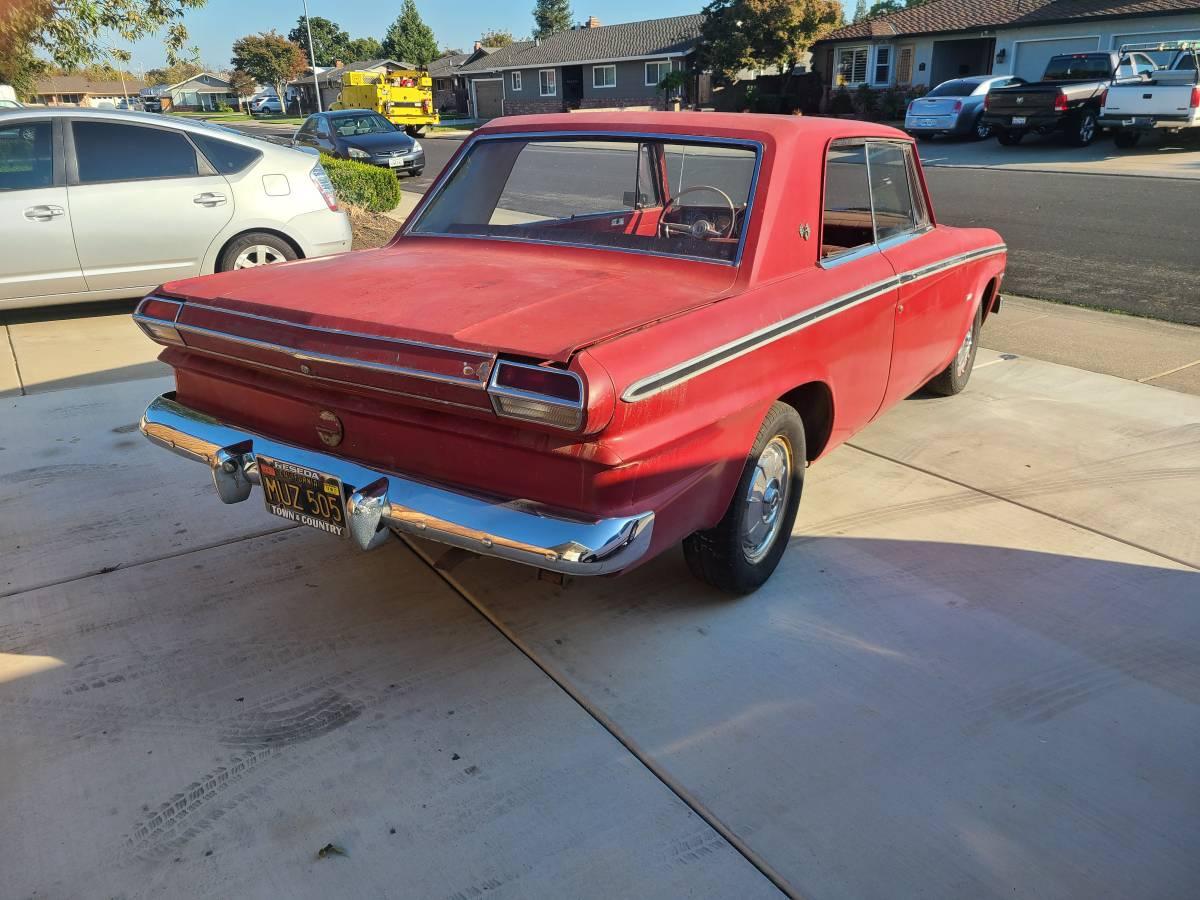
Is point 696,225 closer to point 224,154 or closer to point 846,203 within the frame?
point 846,203

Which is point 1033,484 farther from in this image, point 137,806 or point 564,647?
point 137,806

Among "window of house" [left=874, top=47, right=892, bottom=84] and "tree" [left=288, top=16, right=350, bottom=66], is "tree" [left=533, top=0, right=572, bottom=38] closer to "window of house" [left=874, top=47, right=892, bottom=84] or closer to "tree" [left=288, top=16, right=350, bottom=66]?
"tree" [left=288, top=16, right=350, bottom=66]

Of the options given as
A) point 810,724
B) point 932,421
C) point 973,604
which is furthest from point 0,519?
point 932,421

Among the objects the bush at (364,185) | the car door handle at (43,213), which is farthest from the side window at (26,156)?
the bush at (364,185)

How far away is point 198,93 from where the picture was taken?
12281 cm

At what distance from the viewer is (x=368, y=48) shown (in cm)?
10338

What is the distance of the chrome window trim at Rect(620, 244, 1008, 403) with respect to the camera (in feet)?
8.37

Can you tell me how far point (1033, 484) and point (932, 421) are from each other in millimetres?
917

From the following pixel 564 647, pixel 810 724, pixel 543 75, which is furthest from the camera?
pixel 543 75

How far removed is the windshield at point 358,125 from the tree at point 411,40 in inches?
2636

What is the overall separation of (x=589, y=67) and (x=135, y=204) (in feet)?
159

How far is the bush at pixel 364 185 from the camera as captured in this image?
12062 mm

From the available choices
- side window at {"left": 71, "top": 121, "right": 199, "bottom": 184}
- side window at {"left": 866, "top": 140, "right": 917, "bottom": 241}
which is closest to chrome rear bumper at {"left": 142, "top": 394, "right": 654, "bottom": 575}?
side window at {"left": 866, "top": 140, "right": 917, "bottom": 241}

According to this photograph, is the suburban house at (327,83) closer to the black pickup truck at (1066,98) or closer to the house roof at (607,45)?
the house roof at (607,45)
